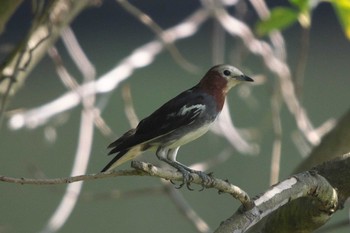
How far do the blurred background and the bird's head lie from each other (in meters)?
2.27

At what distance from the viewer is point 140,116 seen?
249 inches

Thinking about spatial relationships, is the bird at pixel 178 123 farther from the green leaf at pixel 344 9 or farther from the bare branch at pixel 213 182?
the green leaf at pixel 344 9

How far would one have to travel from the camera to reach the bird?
3.53 m

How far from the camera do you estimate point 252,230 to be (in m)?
3.25

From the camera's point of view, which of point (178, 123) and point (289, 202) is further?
point (178, 123)

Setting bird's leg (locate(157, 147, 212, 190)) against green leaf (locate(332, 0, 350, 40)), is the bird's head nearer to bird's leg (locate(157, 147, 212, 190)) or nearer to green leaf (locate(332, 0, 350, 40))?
bird's leg (locate(157, 147, 212, 190))

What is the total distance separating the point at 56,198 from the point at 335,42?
7.69ft

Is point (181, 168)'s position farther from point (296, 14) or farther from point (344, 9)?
point (344, 9)

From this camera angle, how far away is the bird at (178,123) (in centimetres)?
353

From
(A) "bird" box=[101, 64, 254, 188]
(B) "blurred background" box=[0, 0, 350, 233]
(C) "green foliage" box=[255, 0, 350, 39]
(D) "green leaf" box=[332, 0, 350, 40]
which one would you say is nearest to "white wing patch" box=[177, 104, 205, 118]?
(A) "bird" box=[101, 64, 254, 188]

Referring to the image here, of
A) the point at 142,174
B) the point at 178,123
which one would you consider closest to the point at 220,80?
Result: the point at 178,123

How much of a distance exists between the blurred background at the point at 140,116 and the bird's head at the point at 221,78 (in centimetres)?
227

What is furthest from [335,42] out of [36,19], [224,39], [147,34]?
[36,19]

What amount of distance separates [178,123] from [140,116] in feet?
8.72
